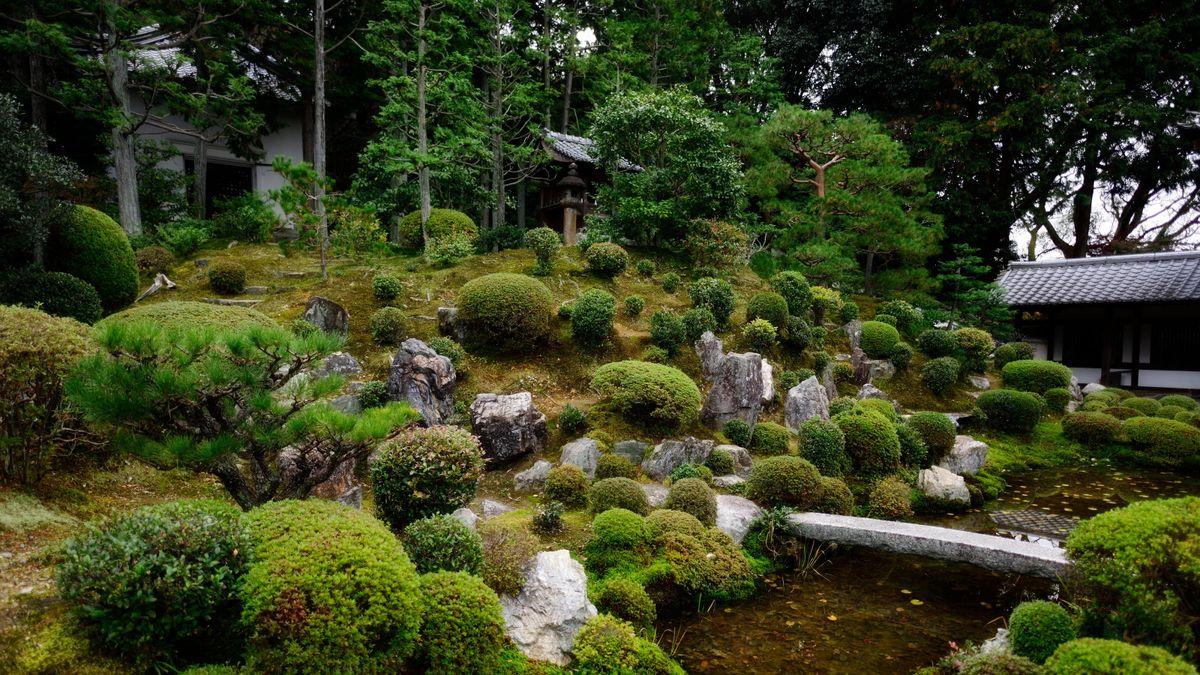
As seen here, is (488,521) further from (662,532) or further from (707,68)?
(707,68)

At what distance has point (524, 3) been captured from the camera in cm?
2017

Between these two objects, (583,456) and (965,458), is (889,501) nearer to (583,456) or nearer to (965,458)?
(965,458)

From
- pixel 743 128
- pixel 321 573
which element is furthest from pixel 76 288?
pixel 743 128

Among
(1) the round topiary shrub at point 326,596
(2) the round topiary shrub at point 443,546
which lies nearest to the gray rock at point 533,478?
(2) the round topiary shrub at point 443,546

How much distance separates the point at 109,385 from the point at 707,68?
983 inches

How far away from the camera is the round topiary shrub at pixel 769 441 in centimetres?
1095

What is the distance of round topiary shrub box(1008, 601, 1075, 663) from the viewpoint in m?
5.22

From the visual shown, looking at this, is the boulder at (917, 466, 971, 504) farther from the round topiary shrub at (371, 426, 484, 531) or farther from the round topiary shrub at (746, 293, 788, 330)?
the round topiary shrub at (371, 426, 484, 531)

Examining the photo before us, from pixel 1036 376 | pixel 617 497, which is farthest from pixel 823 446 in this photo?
pixel 1036 376

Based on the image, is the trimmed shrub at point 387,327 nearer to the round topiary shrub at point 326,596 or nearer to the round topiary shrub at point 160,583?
the round topiary shrub at point 326,596

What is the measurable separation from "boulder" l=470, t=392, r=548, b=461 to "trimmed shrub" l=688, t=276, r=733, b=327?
5673 millimetres

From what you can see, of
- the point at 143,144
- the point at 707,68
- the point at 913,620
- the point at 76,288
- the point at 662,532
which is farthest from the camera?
the point at 707,68

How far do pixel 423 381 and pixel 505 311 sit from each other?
7.88 feet

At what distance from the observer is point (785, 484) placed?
8930 mm
